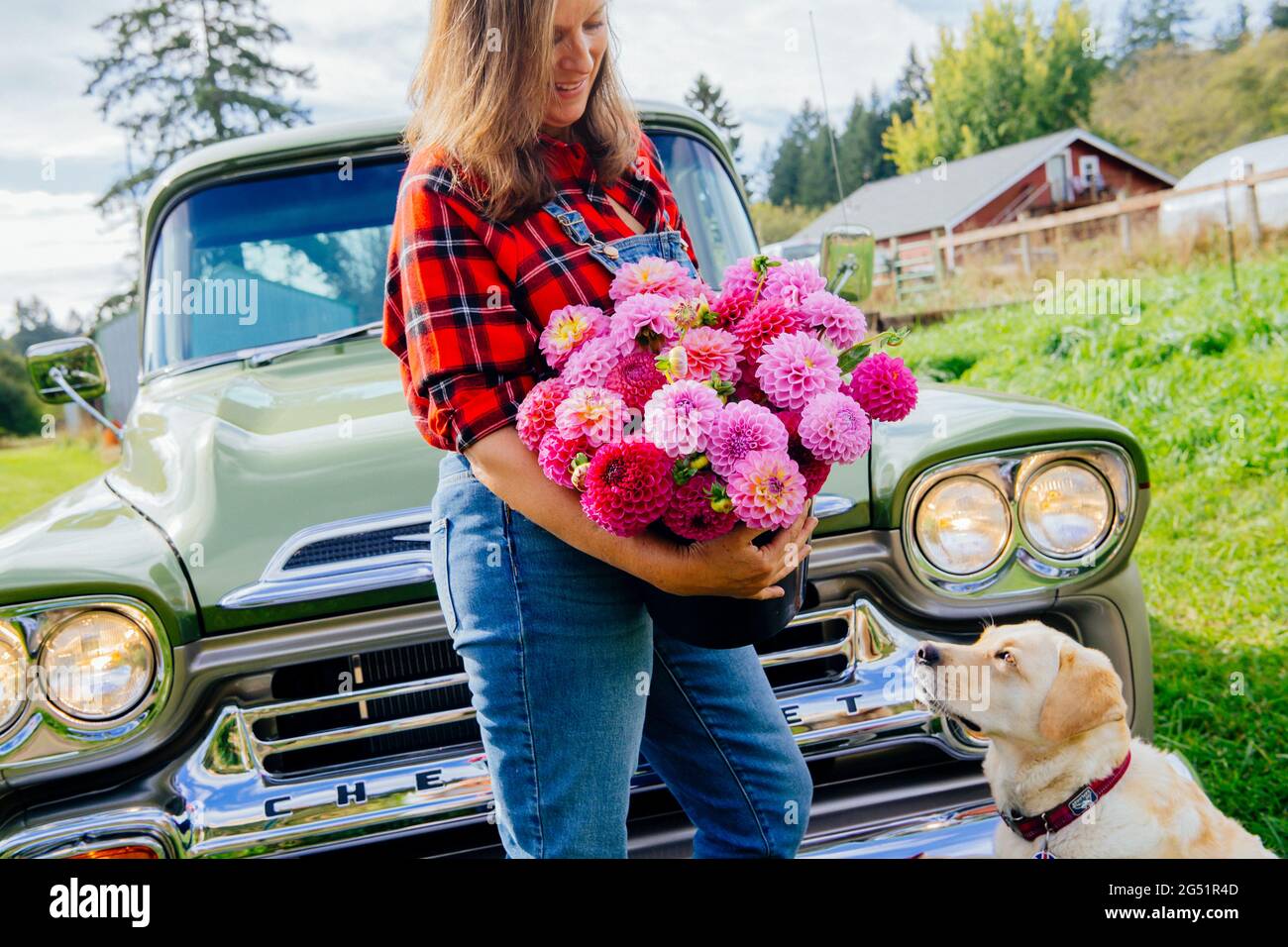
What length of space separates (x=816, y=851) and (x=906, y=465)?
2.55 ft

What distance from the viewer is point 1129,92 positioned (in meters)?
36.8

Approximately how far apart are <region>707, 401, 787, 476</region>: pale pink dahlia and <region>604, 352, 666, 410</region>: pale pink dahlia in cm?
12

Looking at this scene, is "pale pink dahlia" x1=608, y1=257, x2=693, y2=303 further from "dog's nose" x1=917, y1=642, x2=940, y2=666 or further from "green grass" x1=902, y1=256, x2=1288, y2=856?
"green grass" x1=902, y1=256, x2=1288, y2=856

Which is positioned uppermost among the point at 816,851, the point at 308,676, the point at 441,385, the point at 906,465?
the point at 441,385

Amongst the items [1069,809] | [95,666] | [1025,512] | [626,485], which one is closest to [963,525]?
[1025,512]

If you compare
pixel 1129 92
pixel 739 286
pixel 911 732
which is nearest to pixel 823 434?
pixel 739 286

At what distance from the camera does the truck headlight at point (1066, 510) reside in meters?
2.17

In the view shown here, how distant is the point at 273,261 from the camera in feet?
9.57

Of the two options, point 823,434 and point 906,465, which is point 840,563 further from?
point 823,434

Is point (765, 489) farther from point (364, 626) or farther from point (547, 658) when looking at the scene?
point (364, 626)

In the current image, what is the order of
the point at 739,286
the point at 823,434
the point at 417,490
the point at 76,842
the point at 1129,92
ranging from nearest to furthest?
the point at 823,434 < the point at 739,286 < the point at 76,842 < the point at 417,490 < the point at 1129,92

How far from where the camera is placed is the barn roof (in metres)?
34.0

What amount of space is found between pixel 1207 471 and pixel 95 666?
214 inches

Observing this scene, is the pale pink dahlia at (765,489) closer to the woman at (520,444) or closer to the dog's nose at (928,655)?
the woman at (520,444)
